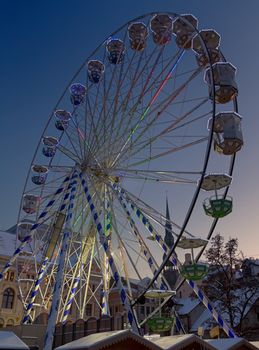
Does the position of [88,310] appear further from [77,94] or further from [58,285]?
[58,285]

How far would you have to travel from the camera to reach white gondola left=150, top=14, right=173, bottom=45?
890 inches

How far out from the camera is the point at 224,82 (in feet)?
63.8

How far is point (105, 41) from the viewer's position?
25.2 metres

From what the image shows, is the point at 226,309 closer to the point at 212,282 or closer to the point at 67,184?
the point at 212,282

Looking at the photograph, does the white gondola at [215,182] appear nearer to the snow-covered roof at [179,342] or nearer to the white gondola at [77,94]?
the snow-covered roof at [179,342]

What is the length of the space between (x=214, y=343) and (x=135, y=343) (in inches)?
145

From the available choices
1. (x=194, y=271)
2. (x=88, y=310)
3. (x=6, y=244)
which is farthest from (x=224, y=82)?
(x=88, y=310)

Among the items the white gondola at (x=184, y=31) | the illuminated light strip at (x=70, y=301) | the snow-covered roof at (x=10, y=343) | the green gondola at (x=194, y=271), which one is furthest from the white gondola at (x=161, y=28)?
the snow-covered roof at (x=10, y=343)

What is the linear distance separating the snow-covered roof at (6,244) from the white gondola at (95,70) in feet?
97.1

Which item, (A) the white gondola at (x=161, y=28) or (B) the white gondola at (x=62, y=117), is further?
(B) the white gondola at (x=62, y=117)

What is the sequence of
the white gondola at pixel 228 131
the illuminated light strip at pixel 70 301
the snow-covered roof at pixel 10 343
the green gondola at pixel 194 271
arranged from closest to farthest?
the snow-covered roof at pixel 10 343 → the green gondola at pixel 194 271 → the white gondola at pixel 228 131 → the illuminated light strip at pixel 70 301

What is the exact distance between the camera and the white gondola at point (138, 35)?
2361cm

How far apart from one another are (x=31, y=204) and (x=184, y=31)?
15518 mm

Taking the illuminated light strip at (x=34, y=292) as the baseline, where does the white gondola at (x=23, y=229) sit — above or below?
above
